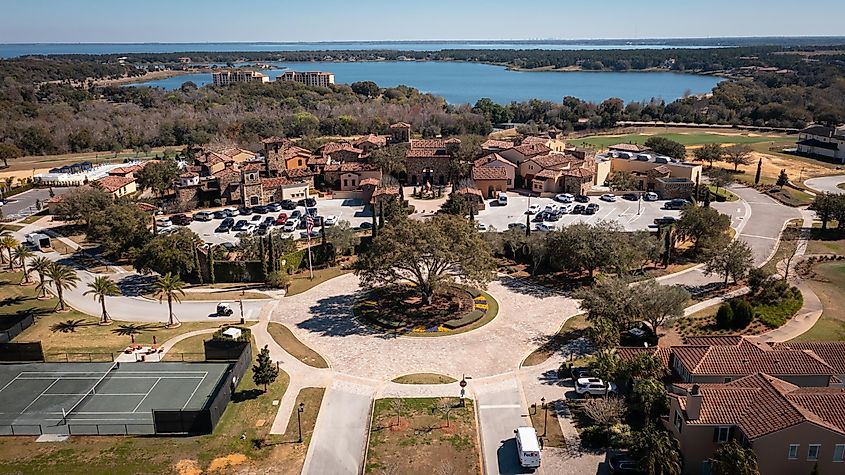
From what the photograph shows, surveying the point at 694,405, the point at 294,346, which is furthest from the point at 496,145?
the point at 694,405

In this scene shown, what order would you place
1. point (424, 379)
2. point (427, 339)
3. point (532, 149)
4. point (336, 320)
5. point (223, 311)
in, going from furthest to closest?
point (532, 149) → point (223, 311) → point (336, 320) → point (427, 339) → point (424, 379)

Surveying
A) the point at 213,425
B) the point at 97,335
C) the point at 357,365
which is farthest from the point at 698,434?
the point at 97,335

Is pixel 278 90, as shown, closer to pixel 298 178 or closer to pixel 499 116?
pixel 499 116

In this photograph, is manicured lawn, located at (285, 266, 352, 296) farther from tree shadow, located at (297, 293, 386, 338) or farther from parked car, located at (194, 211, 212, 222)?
parked car, located at (194, 211, 212, 222)

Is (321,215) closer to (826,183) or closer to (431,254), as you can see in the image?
(431,254)

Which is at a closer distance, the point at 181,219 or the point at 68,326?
the point at 68,326

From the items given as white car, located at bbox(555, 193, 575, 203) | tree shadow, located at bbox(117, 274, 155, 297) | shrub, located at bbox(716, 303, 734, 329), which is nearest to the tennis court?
tree shadow, located at bbox(117, 274, 155, 297)
